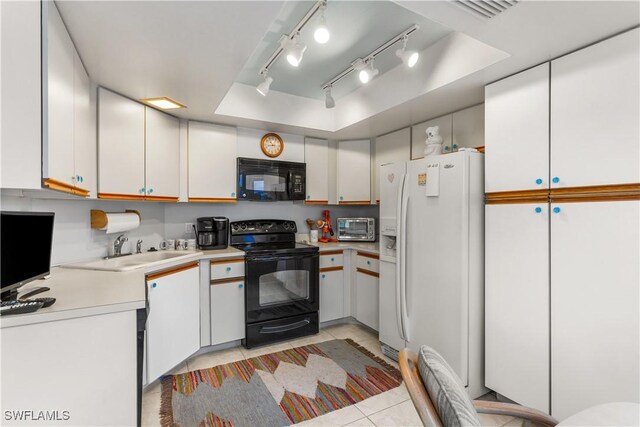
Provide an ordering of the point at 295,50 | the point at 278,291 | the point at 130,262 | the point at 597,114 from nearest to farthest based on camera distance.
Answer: the point at 597,114 < the point at 295,50 < the point at 130,262 < the point at 278,291

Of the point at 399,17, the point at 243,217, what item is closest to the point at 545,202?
the point at 399,17

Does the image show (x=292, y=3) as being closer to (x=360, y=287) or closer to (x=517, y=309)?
(x=517, y=309)

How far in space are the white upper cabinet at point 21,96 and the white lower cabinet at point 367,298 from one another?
262 cm

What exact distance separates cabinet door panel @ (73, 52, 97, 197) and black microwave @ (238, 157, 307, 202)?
1.27 m

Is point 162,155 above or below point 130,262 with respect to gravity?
above

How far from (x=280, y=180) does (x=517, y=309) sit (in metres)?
2.38

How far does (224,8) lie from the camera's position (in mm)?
1306

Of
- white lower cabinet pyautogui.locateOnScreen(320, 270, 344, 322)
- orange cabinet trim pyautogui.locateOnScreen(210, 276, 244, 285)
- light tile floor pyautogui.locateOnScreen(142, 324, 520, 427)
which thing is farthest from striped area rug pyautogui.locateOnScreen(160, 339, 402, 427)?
orange cabinet trim pyautogui.locateOnScreen(210, 276, 244, 285)

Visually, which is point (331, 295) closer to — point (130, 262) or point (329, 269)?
point (329, 269)

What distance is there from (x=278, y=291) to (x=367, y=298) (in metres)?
0.95

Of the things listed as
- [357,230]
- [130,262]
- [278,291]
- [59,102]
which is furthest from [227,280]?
[59,102]

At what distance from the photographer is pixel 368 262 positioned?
3.06 metres

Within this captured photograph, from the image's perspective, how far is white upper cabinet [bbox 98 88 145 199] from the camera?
206 cm

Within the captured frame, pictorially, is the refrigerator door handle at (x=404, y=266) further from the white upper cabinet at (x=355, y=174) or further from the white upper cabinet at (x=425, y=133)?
the white upper cabinet at (x=355, y=174)
